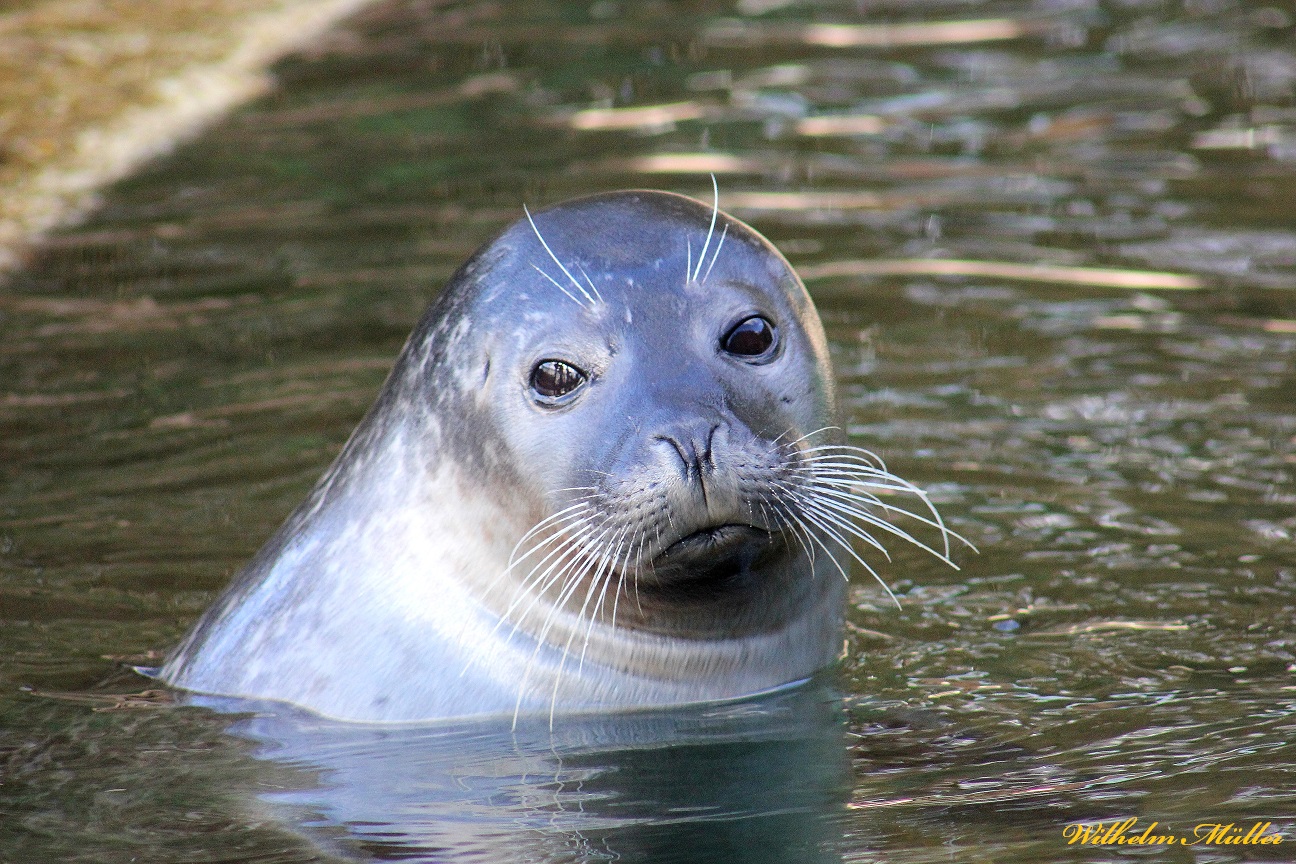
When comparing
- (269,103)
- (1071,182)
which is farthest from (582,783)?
(269,103)

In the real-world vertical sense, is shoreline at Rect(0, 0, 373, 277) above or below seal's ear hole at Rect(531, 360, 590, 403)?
above

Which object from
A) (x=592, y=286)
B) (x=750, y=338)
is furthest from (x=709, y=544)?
(x=592, y=286)

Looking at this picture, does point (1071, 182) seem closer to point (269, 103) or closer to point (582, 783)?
point (269, 103)

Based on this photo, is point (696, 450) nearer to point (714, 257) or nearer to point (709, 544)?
point (709, 544)

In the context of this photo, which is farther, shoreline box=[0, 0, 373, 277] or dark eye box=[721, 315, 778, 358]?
shoreline box=[0, 0, 373, 277]

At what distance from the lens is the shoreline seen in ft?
36.3

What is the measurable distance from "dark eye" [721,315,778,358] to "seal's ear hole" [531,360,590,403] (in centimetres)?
35

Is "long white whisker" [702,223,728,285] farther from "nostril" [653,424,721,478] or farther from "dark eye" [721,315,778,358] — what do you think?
"nostril" [653,424,721,478]

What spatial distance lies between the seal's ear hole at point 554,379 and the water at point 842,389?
0.82m

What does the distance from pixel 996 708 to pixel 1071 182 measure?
575cm

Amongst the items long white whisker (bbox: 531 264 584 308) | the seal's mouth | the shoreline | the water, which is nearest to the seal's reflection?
the water

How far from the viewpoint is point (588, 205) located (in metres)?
5.12
